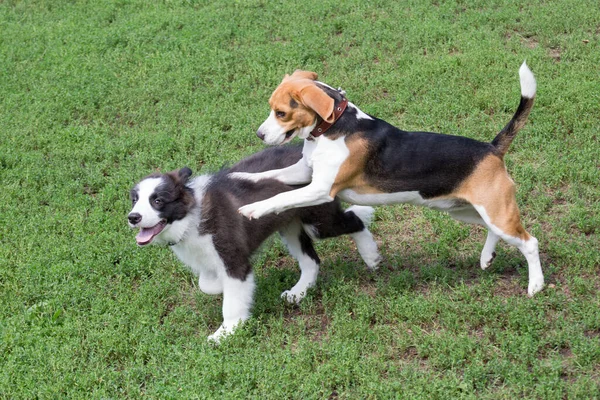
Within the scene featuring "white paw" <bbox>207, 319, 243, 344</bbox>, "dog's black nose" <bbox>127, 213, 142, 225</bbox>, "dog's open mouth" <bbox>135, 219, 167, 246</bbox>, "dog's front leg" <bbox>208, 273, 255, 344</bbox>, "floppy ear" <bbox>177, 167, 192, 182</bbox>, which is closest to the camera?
"dog's black nose" <bbox>127, 213, 142, 225</bbox>

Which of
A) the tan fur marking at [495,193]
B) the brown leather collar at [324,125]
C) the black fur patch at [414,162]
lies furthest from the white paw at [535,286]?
the brown leather collar at [324,125]

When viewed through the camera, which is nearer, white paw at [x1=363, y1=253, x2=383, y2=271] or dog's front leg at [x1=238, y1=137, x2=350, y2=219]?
dog's front leg at [x1=238, y1=137, x2=350, y2=219]

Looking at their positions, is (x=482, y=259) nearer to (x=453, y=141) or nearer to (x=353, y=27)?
(x=453, y=141)

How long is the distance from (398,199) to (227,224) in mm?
1485

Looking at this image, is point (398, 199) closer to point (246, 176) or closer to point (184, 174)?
point (246, 176)

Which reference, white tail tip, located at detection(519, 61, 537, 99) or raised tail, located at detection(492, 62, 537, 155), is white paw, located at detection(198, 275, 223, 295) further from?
white tail tip, located at detection(519, 61, 537, 99)

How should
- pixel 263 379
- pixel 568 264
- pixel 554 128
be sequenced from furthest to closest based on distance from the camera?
pixel 554 128 < pixel 568 264 < pixel 263 379

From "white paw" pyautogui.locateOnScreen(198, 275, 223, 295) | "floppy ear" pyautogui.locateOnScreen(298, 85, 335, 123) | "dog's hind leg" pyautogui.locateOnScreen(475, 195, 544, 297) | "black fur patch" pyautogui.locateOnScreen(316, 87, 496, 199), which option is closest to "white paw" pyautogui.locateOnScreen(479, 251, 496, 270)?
"dog's hind leg" pyautogui.locateOnScreen(475, 195, 544, 297)

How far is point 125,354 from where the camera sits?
676 centimetres

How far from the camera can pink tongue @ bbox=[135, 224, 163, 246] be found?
262 inches

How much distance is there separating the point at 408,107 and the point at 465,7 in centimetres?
297

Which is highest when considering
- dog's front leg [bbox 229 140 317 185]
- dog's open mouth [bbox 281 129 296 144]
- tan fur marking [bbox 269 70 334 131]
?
tan fur marking [bbox 269 70 334 131]

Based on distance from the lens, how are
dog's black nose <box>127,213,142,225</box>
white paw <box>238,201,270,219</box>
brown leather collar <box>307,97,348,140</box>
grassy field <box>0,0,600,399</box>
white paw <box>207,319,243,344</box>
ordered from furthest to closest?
white paw <box>207,319,243,344</box> → dog's black nose <box>127,213,142,225</box> → brown leather collar <box>307,97,348,140</box> → white paw <box>238,201,270,219</box> → grassy field <box>0,0,600,399</box>

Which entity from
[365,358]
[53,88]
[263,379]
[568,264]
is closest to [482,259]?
[568,264]
